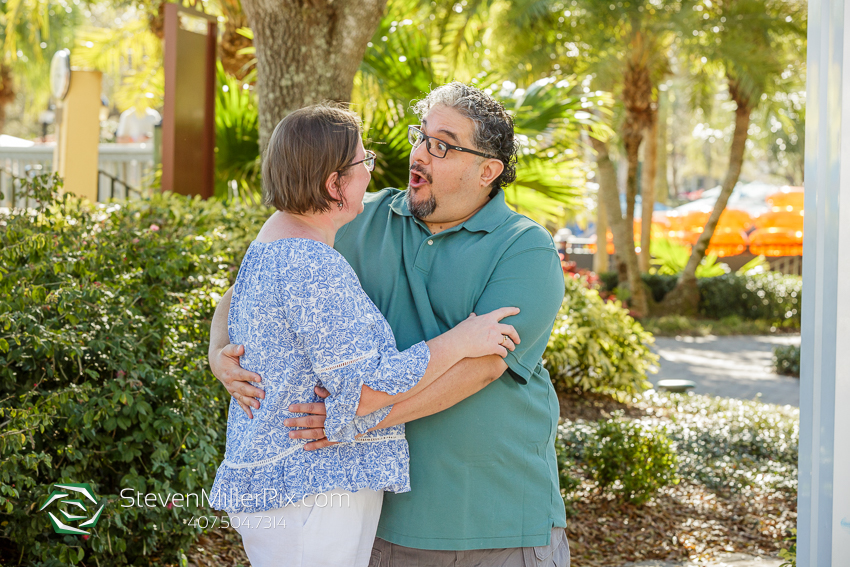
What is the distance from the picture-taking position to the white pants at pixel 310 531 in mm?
1760

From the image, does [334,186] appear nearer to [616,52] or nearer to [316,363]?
[316,363]

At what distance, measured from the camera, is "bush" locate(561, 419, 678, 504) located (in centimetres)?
471

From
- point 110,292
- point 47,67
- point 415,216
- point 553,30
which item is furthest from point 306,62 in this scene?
point 47,67

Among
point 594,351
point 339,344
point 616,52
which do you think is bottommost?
point 594,351

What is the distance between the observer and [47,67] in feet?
90.8

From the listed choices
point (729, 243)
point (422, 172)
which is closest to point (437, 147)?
point (422, 172)

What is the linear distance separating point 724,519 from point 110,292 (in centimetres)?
380

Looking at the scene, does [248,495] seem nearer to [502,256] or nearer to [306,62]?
[502,256]

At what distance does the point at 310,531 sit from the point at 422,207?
0.91 m

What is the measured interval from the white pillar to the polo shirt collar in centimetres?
78

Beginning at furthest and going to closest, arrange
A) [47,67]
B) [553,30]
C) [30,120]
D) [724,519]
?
[30,120]
[47,67]
[553,30]
[724,519]

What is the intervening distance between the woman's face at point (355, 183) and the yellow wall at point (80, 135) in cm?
660

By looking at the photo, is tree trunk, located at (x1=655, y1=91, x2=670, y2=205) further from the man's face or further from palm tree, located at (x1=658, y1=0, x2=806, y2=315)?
the man's face

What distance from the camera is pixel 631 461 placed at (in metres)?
4.76
